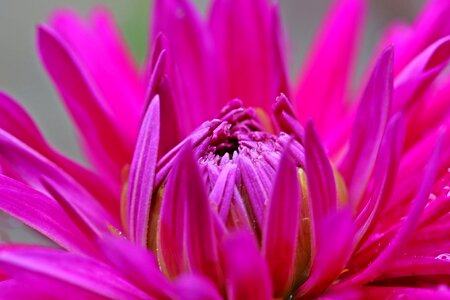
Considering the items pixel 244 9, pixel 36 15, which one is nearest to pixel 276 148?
pixel 244 9

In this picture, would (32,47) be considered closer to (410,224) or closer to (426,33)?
(426,33)

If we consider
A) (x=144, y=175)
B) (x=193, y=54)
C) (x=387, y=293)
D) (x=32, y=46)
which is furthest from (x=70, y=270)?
(x=32, y=46)

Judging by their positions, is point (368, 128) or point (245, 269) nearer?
→ point (245, 269)

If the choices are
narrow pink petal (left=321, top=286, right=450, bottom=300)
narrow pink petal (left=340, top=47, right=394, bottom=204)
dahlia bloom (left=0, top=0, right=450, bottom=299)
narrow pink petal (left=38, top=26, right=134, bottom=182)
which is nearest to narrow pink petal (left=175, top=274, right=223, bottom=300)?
dahlia bloom (left=0, top=0, right=450, bottom=299)

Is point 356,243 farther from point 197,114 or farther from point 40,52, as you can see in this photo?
point 40,52

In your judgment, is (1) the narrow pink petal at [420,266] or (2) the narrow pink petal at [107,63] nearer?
(1) the narrow pink petal at [420,266]

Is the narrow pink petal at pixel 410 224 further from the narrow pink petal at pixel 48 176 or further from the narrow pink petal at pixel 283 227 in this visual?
the narrow pink petal at pixel 48 176

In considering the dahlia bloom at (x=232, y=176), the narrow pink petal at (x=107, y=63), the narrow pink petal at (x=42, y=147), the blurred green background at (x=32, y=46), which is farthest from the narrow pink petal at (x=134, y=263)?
the blurred green background at (x=32, y=46)

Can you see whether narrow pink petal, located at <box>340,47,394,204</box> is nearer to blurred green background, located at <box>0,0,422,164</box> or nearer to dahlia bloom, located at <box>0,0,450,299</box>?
dahlia bloom, located at <box>0,0,450,299</box>
